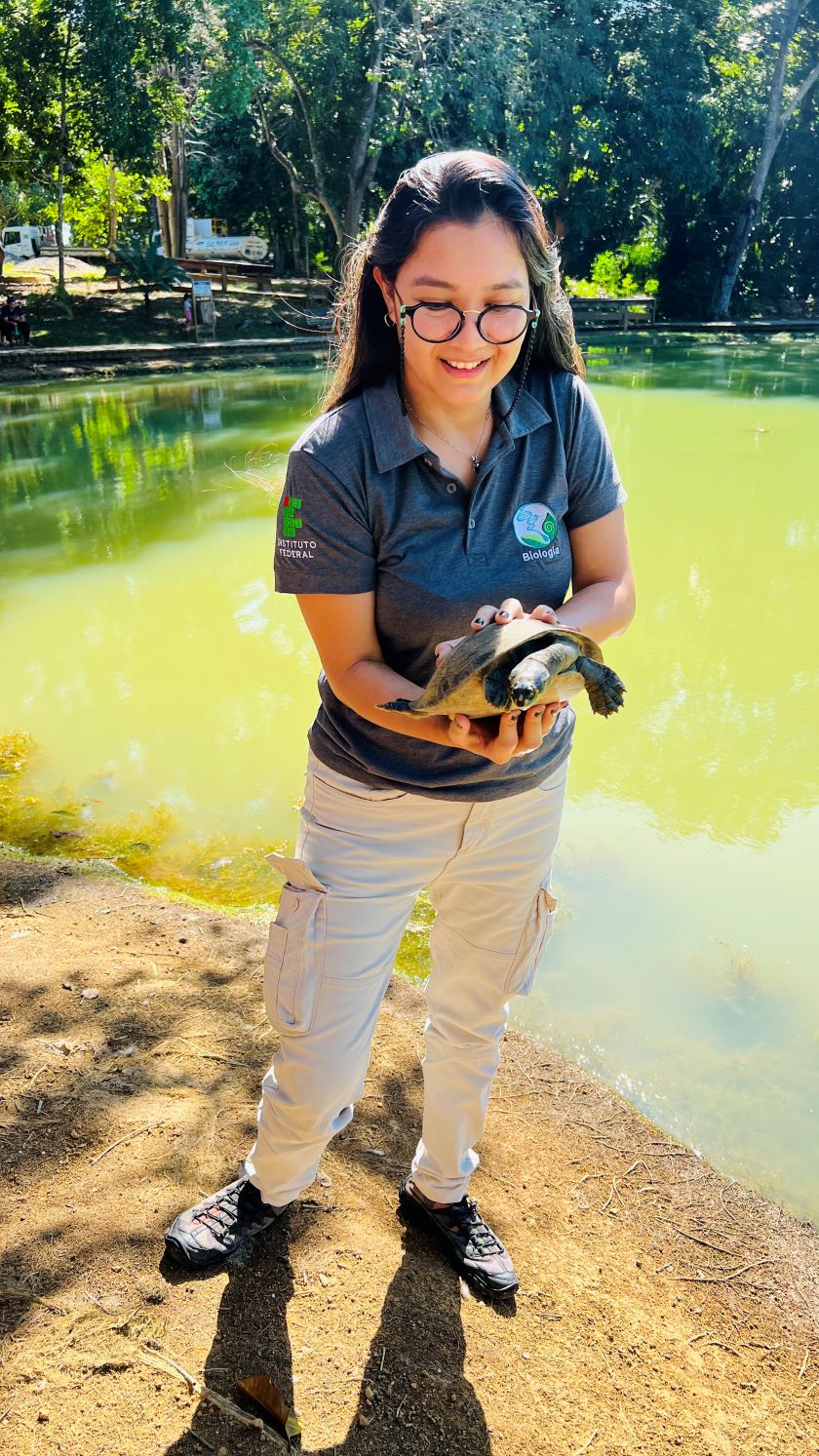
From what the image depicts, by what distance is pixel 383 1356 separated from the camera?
1.87 metres

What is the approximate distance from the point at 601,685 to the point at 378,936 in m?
0.55

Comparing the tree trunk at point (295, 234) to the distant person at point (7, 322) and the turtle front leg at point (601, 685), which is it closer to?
the distant person at point (7, 322)

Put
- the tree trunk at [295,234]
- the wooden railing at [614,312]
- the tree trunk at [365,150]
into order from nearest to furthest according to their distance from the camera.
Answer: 1. the tree trunk at [365,150]
2. the wooden railing at [614,312]
3. the tree trunk at [295,234]

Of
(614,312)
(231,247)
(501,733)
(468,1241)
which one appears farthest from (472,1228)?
(231,247)

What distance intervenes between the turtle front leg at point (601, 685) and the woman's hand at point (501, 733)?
0.09 metres

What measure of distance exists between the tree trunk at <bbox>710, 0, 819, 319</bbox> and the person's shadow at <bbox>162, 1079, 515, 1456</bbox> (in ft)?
104

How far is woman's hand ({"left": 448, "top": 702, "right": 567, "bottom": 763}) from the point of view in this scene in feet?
5.17

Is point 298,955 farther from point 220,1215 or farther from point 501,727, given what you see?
point 220,1215

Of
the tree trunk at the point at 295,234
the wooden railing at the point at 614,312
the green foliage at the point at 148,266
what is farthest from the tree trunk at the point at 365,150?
the wooden railing at the point at 614,312

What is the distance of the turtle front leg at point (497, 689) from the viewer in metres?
1.50

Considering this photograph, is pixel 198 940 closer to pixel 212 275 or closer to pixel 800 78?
pixel 212 275

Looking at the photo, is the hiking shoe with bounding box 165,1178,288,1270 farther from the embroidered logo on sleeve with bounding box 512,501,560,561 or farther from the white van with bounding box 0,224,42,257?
the white van with bounding box 0,224,42,257

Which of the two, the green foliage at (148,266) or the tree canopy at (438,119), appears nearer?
the tree canopy at (438,119)

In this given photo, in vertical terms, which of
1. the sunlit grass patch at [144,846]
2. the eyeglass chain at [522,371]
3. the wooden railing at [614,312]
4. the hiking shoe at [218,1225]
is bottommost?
the sunlit grass patch at [144,846]
